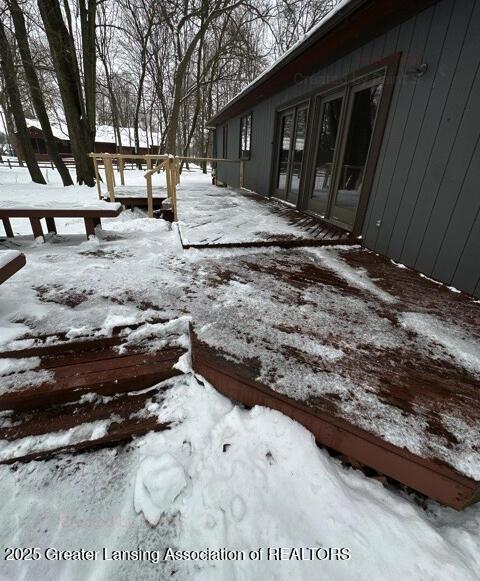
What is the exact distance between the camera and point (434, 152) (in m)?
2.74

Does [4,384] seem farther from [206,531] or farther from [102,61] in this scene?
[102,61]

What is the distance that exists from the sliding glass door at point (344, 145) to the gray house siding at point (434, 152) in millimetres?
372

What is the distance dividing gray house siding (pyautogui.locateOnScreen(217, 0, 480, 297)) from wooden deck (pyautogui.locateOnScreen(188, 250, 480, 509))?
865 mm

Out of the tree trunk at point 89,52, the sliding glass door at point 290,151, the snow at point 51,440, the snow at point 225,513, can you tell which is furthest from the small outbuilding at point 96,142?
the snow at point 225,513

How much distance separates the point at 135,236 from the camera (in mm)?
4027

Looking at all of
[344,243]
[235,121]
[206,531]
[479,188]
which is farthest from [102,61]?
[206,531]

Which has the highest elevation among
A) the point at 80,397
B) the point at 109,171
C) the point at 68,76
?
the point at 68,76

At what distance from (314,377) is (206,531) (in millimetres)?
809

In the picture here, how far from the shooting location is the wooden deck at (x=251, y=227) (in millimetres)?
3686

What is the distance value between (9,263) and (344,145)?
4.18m

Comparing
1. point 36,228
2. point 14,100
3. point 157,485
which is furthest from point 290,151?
point 14,100

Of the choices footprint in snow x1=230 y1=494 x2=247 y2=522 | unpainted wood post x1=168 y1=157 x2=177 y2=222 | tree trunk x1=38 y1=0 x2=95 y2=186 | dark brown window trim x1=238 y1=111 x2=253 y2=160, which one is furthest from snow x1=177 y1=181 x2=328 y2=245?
tree trunk x1=38 y1=0 x2=95 y2=186

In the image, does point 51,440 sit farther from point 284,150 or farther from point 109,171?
point 284,150

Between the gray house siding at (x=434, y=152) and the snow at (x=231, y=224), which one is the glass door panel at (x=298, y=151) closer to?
the snow at (x=231, y=224)
